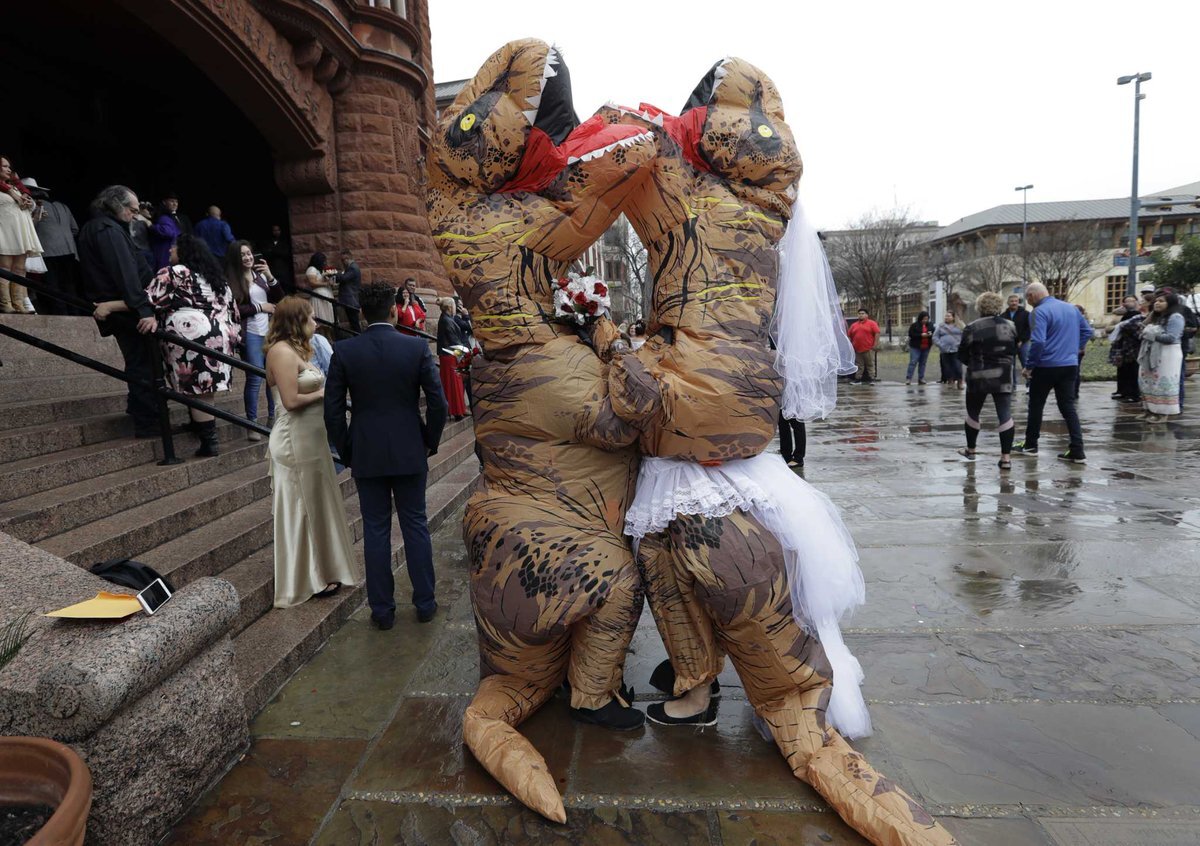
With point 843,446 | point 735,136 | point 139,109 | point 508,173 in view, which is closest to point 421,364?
point 508,173

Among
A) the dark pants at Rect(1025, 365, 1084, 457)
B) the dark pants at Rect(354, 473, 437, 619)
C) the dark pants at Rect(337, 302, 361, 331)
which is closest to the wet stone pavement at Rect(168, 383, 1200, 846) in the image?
→ the dark pants at Rect(354, 473, 437, 619)

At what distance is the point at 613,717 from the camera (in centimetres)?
245

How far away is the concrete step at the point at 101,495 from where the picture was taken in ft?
10.1

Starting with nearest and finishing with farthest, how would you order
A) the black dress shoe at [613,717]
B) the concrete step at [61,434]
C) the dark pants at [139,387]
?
1. the black dress shoe at [613,717]
2. the concrete step at [61,434]
3. the dark pants at [139,387]

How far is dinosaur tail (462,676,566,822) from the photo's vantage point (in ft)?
6.64

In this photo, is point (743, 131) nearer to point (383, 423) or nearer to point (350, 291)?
point (383, 423)

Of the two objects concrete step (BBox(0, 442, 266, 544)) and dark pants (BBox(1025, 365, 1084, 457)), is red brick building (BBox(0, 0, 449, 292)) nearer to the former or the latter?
concrete step (BBox(0, 442, 266, 544))

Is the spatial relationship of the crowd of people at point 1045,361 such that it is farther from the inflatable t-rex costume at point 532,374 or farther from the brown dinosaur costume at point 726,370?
the inflatable t-rex costume at point 532,374

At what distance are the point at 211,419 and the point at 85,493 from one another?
1.24 meters

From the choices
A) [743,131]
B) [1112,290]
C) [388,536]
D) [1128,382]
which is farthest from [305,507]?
[1112,290]

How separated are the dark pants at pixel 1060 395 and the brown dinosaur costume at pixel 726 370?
6.17 meters

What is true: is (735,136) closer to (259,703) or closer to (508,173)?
(508,173)

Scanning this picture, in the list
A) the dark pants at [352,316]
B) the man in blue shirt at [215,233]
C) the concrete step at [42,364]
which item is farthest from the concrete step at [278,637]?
the man in blue shirt at [215,233]

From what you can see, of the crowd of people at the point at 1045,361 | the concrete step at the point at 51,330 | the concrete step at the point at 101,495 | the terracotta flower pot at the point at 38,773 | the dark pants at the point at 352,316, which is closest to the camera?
the terracotta flower pot at the point at 38,773
